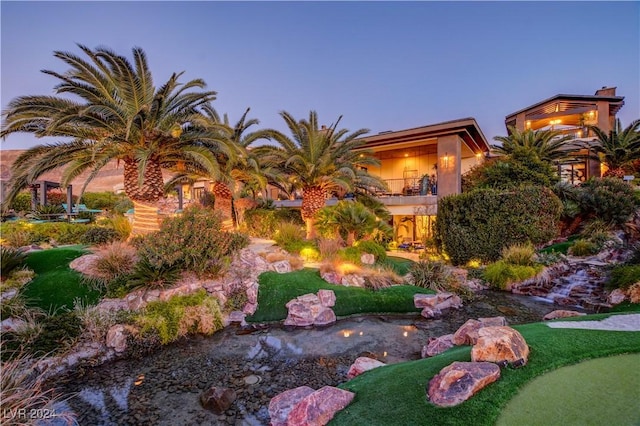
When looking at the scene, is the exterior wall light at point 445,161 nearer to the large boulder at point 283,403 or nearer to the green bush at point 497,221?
the green bush at point 497,221

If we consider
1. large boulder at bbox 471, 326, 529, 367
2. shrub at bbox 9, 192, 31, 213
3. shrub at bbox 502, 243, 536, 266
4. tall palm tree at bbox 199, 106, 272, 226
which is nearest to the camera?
large boulder at bbox 471, 326, 529, 367

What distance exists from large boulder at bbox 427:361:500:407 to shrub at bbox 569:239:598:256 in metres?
11.9

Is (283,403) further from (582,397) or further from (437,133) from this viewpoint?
(437,133)

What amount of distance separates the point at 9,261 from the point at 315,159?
37.6 feet

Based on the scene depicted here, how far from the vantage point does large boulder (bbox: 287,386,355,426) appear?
3957mm

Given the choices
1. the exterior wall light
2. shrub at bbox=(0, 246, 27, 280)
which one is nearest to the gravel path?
the exterior wall light

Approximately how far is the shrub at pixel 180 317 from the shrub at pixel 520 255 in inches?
434

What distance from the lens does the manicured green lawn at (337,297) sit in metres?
9.27

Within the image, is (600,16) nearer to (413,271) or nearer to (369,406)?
(413,271)

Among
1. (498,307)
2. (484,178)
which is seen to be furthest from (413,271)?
(484,178)

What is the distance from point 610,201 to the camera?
540 inches

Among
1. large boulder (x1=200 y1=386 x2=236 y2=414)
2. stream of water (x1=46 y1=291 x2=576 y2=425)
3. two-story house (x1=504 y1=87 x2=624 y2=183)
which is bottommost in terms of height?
stream of water (x1=46 y1=291 x2=576 y2=425)

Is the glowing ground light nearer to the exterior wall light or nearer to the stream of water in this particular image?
the stream of water

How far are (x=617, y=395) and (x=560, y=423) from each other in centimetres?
95
